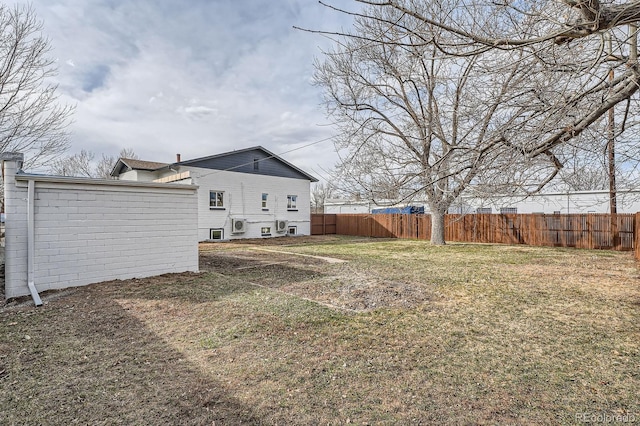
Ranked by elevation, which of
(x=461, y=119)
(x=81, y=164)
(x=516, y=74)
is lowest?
(x=461, y=119)

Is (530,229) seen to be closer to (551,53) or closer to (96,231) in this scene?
(551,53)

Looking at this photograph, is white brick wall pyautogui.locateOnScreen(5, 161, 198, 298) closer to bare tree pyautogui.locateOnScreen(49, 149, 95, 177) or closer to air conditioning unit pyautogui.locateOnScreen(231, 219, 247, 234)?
air conditioning unit pyautogui.locateOnScreen(231, 219, 247, 234)

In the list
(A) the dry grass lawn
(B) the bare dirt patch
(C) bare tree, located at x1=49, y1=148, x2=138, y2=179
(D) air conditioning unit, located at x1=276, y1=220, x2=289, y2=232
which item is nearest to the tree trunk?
(B) the bare dirt patch

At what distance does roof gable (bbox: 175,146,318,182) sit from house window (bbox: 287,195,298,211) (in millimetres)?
1355

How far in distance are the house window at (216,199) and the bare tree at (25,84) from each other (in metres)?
7.96

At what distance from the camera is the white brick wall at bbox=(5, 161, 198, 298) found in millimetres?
5297

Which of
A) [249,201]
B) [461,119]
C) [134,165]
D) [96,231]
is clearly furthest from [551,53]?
[134,165]

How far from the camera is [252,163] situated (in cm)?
1900

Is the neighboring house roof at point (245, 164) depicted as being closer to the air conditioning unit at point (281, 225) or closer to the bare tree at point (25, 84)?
the air conditioning unit at point (281, 225)

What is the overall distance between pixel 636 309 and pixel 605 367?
2.76 m

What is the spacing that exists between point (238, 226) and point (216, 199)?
192cm

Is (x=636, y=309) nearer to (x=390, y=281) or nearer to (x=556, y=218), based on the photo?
(x=390, y=281)

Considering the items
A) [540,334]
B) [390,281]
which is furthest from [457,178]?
[390,281]

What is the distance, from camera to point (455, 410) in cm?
224
